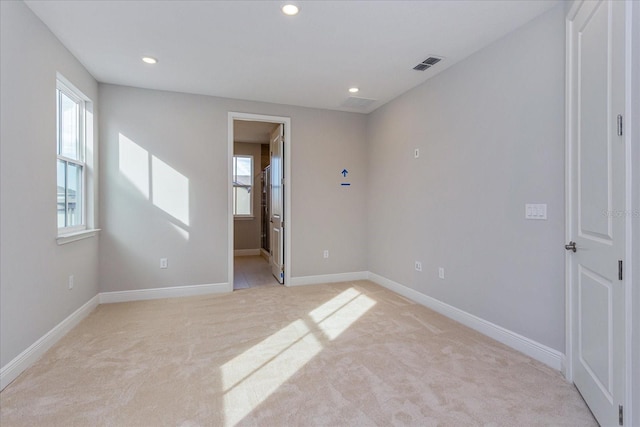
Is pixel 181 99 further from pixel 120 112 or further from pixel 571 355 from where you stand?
pixel 571 355

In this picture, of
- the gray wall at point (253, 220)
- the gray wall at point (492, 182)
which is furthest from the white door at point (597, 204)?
the gray wall at point (253, 220)

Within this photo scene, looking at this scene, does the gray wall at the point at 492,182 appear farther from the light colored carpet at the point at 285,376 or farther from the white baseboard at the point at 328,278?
the white baseboard at the point at 328,278

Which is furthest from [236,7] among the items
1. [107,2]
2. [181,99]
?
[181,99]

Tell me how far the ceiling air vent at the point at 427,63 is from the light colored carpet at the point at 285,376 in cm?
259

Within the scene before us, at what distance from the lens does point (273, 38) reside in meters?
2.74

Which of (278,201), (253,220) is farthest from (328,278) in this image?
(253,220)

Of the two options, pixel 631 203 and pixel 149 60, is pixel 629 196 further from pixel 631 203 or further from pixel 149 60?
pixel 149 60

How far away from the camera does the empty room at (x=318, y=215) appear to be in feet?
5.85

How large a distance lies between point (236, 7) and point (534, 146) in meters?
2.47

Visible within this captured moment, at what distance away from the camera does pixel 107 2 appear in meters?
2.26

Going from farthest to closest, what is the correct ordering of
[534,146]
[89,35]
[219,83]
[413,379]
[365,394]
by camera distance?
[219,83], [89,35], [534,146], [413,379], [365,394]

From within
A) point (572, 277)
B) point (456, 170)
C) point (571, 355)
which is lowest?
point (571, 355)

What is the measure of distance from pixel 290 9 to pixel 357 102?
224 cm

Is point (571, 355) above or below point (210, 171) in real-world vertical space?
below
